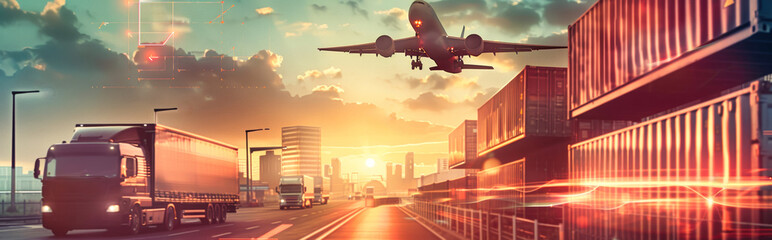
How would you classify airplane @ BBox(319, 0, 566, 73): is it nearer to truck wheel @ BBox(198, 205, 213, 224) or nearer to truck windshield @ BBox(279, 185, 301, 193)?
truck wheel @ BBox(198, 205, 213, 224)

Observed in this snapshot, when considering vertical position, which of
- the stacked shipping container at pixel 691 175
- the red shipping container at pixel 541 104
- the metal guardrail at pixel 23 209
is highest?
the red shipping container at pixel 541 104

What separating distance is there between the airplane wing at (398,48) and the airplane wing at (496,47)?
1.43 m

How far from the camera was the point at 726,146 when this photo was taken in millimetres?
12242

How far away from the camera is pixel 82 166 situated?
22.7 m

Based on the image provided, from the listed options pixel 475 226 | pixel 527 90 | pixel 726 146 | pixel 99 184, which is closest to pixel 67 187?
pixel 99 184

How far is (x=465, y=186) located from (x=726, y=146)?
35.0m

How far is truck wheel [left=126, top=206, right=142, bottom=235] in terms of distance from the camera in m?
23.5

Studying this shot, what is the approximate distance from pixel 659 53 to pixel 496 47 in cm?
1612

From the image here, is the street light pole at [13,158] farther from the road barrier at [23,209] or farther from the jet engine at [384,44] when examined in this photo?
the jet engine at [384,44]

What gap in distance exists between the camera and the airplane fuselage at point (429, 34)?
97.9 ft

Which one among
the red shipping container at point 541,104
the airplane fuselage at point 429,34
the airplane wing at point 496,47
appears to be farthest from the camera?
the airplane wing at point 496,47

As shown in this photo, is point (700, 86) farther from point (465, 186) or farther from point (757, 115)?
point (465, 186)

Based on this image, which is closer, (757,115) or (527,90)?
(757,115)

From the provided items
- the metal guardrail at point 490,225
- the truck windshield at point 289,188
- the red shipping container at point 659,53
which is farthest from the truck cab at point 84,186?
the truck windshield at point 289,188
